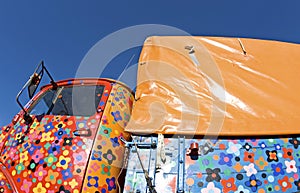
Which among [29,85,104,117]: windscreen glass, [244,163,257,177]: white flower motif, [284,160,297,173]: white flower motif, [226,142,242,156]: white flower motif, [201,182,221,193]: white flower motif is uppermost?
[29,85,104,117]: windscreen glass

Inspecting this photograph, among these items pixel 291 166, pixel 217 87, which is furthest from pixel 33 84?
pixel 291 166

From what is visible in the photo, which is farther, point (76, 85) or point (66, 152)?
point (76, 85)

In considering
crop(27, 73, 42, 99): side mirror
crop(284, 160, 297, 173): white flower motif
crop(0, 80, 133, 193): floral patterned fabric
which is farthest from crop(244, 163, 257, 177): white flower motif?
crop(27, 73, 42, 99): side mirror

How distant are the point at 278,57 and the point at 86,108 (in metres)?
2.40

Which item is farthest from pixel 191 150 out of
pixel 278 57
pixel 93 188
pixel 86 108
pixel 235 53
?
pixel 278 57

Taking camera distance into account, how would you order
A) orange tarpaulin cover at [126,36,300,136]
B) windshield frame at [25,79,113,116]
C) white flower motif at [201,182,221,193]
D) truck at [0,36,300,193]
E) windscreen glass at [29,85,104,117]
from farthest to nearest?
windshield frame at [25,79,113,116]
windscreen glass at [29,85,104,117]
orange tarpaulin cover at [126,36,300,136]
truck at [0,36,300,193]
white flower motif at [201,182,221,193]

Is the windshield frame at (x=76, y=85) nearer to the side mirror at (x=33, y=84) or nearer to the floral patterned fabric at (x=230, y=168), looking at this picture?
the side mirror at (x=33, y=84)

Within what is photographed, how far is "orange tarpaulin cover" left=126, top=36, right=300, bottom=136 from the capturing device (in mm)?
3586

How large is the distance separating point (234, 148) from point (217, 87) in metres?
0.81

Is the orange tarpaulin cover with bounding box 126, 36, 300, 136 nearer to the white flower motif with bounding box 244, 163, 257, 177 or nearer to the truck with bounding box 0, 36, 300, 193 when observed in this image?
the truck with bounding box 0, 36, 300, 193

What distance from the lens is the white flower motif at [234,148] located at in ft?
11.0

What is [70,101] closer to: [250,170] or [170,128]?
[170,128]

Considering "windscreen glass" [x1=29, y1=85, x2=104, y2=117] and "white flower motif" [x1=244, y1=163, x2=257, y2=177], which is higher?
"windscreen glass" [x1=29, y1=85, x2=104, y2=117]

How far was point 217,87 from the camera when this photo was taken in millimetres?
3939
